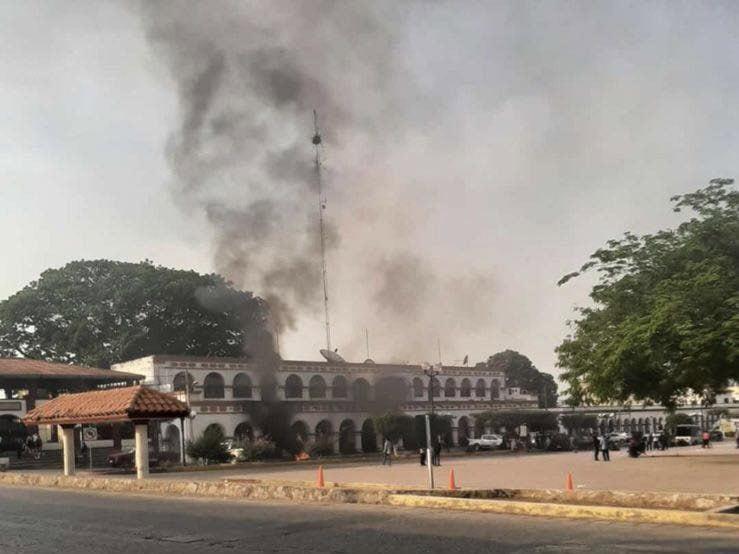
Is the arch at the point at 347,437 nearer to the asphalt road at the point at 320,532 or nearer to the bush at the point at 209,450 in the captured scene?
the bush at the point at 209,450

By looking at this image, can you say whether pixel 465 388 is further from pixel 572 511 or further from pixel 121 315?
pixel 572 511

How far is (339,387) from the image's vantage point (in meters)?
64.2

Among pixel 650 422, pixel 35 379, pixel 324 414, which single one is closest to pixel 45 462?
pixel 35 379

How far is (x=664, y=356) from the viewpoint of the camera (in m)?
28.4

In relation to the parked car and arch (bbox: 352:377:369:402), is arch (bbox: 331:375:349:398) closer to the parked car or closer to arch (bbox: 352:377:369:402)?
arch (bbox: 352:377:369:402)

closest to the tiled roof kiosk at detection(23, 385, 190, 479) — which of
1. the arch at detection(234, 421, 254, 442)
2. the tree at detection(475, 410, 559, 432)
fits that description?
the arch at detection(234, 421, 254, 442)

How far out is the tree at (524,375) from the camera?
112875 mm

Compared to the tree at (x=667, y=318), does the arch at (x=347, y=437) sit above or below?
below

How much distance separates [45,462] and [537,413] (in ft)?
136

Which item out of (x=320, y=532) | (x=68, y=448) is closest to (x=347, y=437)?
(x=68, y=448)

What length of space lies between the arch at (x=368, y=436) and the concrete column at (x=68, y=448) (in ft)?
99.6

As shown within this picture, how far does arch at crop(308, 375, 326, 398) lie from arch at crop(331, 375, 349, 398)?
0.94m

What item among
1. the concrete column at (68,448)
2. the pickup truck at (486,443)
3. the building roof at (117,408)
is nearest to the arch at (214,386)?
the pickup truck at (486,443)

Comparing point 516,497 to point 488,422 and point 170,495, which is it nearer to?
point 170,495
